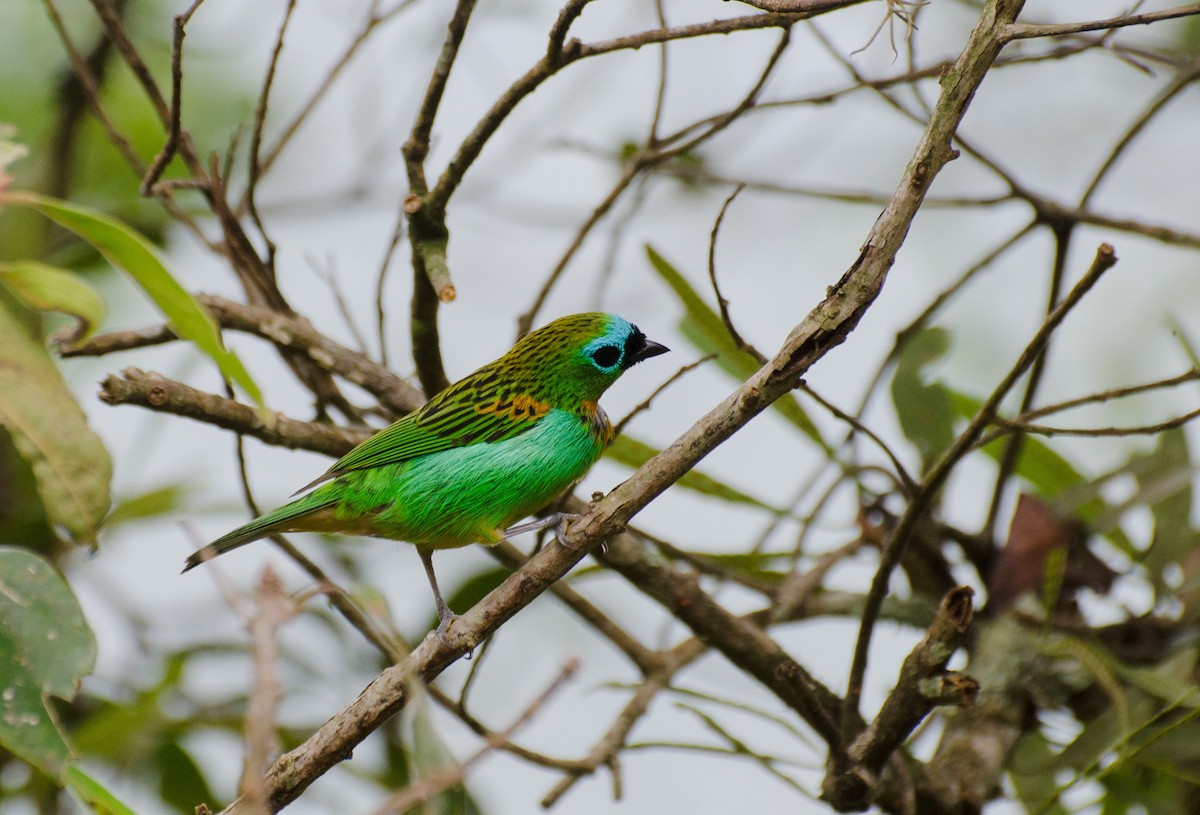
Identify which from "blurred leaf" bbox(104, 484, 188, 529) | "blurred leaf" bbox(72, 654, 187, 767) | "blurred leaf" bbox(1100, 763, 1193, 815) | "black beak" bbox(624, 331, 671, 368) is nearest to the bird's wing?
"black beak" bbox(624, 331, 671, 368)

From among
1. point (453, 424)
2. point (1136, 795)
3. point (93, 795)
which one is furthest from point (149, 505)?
point (1136, 795)

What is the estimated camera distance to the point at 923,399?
4.21 m

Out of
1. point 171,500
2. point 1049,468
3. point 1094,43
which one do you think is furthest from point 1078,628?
point 171,500

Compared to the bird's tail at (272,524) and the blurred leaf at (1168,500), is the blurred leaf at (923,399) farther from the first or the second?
the bird's tail at (272,524)

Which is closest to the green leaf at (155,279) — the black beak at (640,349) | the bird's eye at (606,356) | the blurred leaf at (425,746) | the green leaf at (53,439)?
the blurred leaf at (425,746)

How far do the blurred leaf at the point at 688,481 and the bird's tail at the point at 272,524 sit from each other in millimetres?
934

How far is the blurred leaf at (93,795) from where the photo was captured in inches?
80.3

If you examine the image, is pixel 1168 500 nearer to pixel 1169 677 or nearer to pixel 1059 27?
pixel 1169 677

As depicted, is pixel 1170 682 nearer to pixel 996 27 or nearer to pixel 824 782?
pixel 824 782

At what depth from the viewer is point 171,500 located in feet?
16.5

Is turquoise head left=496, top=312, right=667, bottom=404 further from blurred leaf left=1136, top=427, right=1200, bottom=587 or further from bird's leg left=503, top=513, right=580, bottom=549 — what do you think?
blurred leaf left=1136, top=427, right=1200, bottom=587

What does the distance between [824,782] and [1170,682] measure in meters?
1.17

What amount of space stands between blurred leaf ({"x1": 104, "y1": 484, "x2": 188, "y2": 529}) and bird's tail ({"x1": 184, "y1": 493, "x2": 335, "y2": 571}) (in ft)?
4.31

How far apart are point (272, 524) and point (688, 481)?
1.30 meters
